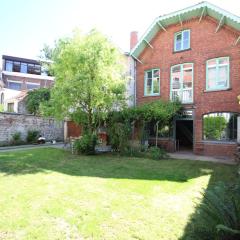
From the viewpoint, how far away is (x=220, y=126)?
15391 millimetres

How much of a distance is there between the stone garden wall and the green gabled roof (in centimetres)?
949

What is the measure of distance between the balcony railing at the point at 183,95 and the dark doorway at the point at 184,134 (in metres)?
2.00

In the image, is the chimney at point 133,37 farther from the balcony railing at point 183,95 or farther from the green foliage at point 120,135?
the green foliage at point 120,135

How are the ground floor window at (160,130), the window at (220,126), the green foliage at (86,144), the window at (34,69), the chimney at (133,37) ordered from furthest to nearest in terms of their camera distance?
the window at (34,69), the chimney at (133,37), the ground floor window at (160,130), the window at (220,126), the green foliage at (86,144)

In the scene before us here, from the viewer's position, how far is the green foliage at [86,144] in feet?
48.0

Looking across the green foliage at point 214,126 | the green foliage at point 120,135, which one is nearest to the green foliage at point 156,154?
the green foliage at point 120,135

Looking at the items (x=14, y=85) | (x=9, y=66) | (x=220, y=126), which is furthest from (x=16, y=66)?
(x=220, y=126)

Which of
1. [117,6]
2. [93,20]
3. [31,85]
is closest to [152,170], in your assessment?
[117,6]

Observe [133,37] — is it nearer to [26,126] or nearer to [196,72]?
[196,72]

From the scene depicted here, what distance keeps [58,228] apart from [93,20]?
1296 centimetres

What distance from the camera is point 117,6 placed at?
12766 millimetres

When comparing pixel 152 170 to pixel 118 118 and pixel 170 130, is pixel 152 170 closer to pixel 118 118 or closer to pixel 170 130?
pixel 118 118

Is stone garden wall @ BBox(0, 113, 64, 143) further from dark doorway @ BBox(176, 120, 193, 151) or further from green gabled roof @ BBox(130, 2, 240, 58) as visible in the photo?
dark doorway @ BBox(176, 120, 193, 151)

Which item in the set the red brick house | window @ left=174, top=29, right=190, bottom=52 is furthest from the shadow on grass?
window @ left=174, top=29, right=190, bottom=52
